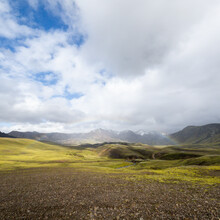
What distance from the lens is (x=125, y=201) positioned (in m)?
21.1

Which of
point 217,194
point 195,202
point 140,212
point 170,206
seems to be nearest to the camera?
point 140,212

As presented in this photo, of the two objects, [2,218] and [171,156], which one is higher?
[2,218]

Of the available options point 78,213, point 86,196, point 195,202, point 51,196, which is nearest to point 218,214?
point 195,202

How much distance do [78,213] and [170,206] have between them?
1285 centimetres

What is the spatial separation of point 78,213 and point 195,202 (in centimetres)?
1726

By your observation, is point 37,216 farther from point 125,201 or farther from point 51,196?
point 125,201

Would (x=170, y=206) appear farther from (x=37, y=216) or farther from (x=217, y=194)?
(x=37, y=216)

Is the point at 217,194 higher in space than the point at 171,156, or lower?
higher

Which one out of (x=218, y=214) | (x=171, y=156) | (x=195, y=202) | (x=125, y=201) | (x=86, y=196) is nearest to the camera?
(x=218, y=214)

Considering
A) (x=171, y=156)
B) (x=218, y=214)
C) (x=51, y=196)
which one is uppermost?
(x=218, y=214)

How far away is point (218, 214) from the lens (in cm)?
1553

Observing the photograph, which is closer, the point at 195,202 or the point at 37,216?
the point at 37,216

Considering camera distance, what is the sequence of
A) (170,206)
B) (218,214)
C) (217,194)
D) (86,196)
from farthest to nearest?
1. (86,196)
2. (217,194)
3. (170,206)
4. (218,214)

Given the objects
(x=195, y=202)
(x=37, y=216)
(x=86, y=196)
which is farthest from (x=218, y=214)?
(x=37, y=216)
